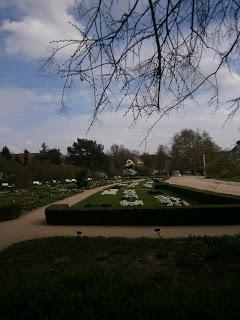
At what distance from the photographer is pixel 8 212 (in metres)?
22.3

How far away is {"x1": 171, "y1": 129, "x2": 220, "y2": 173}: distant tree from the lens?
107 meters

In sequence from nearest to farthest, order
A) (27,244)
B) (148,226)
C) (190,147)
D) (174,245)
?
(174,245) → (27,244) → (148,226) → (190,147)

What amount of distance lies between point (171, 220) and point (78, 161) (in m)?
71.9

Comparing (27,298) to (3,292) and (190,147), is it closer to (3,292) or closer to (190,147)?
(3,292)

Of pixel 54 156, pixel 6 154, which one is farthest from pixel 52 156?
pixel 6 154

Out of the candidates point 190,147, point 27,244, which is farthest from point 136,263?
point 190,147

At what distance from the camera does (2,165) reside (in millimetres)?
54062

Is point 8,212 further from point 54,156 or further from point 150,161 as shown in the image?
point 150,161

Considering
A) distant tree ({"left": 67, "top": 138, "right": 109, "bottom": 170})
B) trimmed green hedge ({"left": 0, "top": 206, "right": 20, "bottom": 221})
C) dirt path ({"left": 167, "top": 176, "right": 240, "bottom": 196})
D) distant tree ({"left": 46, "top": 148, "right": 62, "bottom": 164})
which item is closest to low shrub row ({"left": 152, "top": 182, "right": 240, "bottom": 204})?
dirt path ({"left": 167, "top": 176, "right": 240, "bottom": 196})

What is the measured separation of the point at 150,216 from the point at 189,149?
91042mm

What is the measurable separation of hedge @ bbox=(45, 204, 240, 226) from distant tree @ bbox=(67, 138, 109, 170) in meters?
69.8

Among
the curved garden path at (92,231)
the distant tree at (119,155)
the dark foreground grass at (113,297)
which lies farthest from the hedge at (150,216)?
the distant tree at (119,155)

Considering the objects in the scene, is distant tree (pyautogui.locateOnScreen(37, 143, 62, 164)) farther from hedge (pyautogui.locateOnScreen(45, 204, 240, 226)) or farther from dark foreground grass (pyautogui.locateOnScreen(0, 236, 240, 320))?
dark foreground grass (pyautogui.locateOnScreen(0, 236, 240, 320))

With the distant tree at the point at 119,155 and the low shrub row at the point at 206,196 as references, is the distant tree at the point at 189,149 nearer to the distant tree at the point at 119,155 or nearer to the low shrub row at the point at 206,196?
the distant tree at the point at 119,155
